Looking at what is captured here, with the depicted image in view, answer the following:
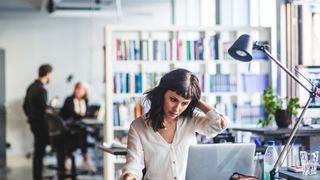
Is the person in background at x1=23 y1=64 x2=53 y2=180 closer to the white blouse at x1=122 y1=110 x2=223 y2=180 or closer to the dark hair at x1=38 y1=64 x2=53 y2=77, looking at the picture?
the dark hair at x1=38 y1=64 x2=53 y2=77

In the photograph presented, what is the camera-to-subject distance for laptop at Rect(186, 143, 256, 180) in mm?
2602

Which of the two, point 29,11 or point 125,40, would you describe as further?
point 29,11

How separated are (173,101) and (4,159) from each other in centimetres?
746

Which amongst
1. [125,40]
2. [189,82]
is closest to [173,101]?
[189,82]

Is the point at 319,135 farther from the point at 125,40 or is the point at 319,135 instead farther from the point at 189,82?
the point at 125,40

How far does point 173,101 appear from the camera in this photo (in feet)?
9.36

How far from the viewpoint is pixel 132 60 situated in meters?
5.96

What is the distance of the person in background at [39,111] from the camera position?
7.02 metres

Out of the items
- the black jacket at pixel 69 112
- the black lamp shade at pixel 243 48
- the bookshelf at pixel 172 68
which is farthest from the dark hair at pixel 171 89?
the black jacket at pixel 69 112

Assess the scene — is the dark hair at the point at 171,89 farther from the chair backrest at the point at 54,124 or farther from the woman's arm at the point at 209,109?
the chair backrest at the point at 54,124

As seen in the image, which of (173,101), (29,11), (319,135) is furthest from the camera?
→ (29,11)

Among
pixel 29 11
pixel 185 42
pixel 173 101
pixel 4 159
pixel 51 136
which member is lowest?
pixel 4 159

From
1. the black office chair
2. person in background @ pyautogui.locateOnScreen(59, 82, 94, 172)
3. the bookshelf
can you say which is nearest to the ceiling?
person in background @ pyautogui.locateOnScreen(59, 82, 94, 172)

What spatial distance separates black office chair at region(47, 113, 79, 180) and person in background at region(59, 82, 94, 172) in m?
0.16
